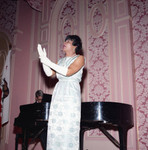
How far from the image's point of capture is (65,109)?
211 centimetres

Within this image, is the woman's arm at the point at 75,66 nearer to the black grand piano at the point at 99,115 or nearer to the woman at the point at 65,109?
the woman at the point at 65,109

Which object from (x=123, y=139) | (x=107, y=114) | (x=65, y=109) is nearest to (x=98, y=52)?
(x=107, y=114)

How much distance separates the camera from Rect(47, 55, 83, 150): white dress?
2.06 metres

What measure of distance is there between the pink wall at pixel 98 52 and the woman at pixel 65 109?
1.75 meters

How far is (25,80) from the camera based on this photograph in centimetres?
534

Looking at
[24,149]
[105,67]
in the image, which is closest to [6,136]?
[24,149]

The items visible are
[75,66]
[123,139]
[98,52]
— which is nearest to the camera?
[75,66]

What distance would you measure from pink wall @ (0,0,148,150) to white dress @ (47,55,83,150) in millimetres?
1761

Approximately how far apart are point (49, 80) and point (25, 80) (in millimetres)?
801

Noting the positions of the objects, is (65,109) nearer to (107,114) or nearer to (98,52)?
(107,114)

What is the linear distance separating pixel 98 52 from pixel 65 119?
7.86ft

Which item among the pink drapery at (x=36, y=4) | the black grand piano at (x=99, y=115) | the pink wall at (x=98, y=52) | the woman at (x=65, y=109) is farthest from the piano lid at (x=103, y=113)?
the pink drapery at (x=36, y=4)

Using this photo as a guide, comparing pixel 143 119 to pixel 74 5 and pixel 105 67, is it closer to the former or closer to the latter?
pixel 105 67

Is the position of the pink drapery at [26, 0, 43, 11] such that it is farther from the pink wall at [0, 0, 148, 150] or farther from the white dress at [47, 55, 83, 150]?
the white dress at [47, 55, 83, 150]
